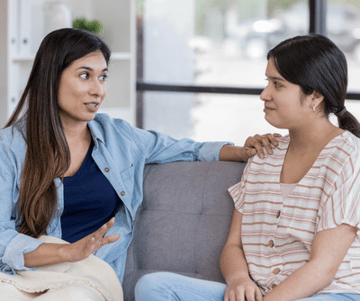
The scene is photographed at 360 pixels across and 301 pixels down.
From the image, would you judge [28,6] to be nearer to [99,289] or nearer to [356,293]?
[99,289]

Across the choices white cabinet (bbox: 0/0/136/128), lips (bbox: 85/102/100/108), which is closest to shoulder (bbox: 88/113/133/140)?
lips (bbox: 85/102/100/108)

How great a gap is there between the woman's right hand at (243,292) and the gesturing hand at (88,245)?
0.34 m

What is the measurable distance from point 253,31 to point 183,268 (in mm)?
2435

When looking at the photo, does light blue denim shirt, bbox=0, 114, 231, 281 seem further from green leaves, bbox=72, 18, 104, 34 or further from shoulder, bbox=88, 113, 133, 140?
green leaves, bbox=72, 18, 104, 34

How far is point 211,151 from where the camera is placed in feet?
6.09

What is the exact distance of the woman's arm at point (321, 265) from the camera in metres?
1.28

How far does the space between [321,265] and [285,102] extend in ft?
1.50

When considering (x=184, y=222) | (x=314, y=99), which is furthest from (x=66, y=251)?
(x=314, y=99)

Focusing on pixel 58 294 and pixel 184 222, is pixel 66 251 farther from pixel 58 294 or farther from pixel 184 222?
pixel 184 222

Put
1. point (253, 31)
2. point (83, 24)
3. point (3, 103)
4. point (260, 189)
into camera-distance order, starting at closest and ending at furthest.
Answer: point (260, 189) → point (3, 103) → point (83, 24) → point (253, 31)

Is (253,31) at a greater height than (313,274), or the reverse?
(253,31)

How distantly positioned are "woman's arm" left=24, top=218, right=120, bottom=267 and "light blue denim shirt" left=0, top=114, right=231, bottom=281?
0.9 inches

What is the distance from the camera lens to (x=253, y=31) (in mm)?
3711

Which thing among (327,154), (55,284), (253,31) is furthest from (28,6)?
(327,154)
